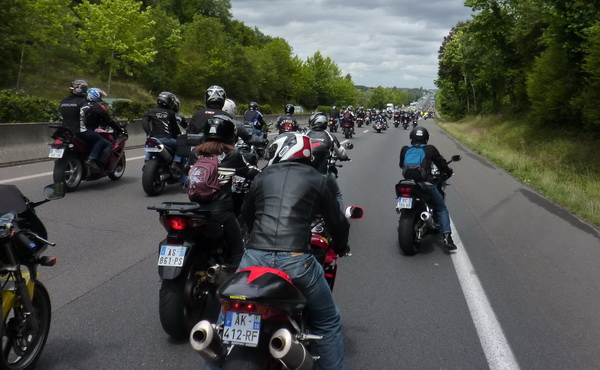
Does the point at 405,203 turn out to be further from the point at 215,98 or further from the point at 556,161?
the point at 556,161

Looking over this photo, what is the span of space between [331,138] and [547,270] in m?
3.46

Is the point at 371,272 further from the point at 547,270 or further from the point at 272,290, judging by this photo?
the point at 272,290

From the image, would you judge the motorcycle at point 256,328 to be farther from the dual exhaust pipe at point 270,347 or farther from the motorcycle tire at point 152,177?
the motorcycle tire at point 152,177

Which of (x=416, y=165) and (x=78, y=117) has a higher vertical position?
(x=416, y=165)

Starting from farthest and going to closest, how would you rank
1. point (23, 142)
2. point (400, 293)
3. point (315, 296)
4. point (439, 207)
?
1. point (23, 142)
2. point (439, 207)
3. point (400, 293)
4. point (315, 296)

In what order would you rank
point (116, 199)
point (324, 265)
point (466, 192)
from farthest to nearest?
point (466, 192)
point (116, 199)
point (324, 265)

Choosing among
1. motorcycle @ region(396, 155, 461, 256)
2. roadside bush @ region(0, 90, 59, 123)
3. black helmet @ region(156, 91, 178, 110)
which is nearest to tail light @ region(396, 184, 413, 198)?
motorcycle @ region(396, 155, 461, 256)

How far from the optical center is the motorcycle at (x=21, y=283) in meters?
3.34

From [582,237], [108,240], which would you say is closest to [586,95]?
[582,237]

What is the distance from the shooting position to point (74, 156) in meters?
10.1

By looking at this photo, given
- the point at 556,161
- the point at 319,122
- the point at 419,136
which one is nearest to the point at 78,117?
the point at 319,122

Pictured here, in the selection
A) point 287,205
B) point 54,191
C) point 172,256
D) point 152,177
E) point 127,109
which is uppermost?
point 287,205

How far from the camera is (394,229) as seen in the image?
8.56 meters

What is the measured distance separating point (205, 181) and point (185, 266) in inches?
29.2
